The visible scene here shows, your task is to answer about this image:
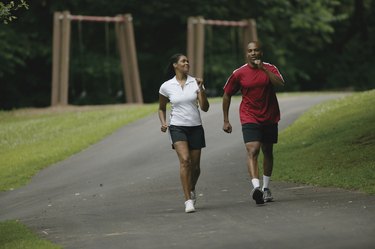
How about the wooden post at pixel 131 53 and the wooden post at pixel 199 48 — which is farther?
the wooden post at pixel 199 48

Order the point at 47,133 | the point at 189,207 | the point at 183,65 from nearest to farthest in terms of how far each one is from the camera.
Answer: the point at 189,207
the point at 183,65
the point at 47,133

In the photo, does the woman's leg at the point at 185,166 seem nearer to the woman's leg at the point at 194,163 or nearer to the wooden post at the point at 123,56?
the woman's leg at the point at 194,163

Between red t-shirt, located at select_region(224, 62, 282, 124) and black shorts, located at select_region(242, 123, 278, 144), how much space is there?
61 millimetres

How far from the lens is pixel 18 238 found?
12008mm

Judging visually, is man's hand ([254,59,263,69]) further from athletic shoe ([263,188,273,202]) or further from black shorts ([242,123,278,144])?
athletic shoe ([263,188,273,202])

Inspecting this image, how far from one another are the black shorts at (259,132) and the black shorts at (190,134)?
0.56 metres

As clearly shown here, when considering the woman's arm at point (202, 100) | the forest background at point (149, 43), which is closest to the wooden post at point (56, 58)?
the forest background at point (149, 43)

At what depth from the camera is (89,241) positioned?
11.2 m

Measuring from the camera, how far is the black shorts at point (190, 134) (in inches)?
521

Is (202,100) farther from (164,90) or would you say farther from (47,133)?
(47,133)

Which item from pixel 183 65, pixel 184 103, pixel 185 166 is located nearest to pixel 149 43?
pixel 183 65

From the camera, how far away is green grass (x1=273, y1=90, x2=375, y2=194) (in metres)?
15.4

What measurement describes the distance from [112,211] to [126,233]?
7.66 ft

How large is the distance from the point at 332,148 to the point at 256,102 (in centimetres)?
525
